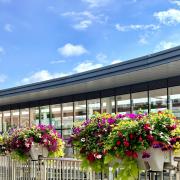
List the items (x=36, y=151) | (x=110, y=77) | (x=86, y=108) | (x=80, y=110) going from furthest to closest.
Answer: (x=80, y=110) < (x=86, y=108) < (x=110, y=77) < (x=36, y=151)

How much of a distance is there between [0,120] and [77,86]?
1123 cm

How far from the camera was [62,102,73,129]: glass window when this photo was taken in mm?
20562

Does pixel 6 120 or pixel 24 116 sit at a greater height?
pixel 24 116

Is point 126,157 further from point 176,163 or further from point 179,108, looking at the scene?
point 179,108

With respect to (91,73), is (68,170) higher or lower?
lower

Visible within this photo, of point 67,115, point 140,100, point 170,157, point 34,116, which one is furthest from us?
point 34,116

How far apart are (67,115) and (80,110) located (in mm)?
1089

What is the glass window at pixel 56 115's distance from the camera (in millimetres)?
21422

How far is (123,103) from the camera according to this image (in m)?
17.6

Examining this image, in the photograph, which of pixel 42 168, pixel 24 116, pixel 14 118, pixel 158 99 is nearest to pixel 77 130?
pixel 42 168

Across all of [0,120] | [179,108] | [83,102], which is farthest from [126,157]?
[0,120]

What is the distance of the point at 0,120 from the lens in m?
27.1

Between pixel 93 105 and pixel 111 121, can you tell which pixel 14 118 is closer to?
pixel 93 105

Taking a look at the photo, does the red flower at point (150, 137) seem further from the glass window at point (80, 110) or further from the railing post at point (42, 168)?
the glass window at point (80, 110)
